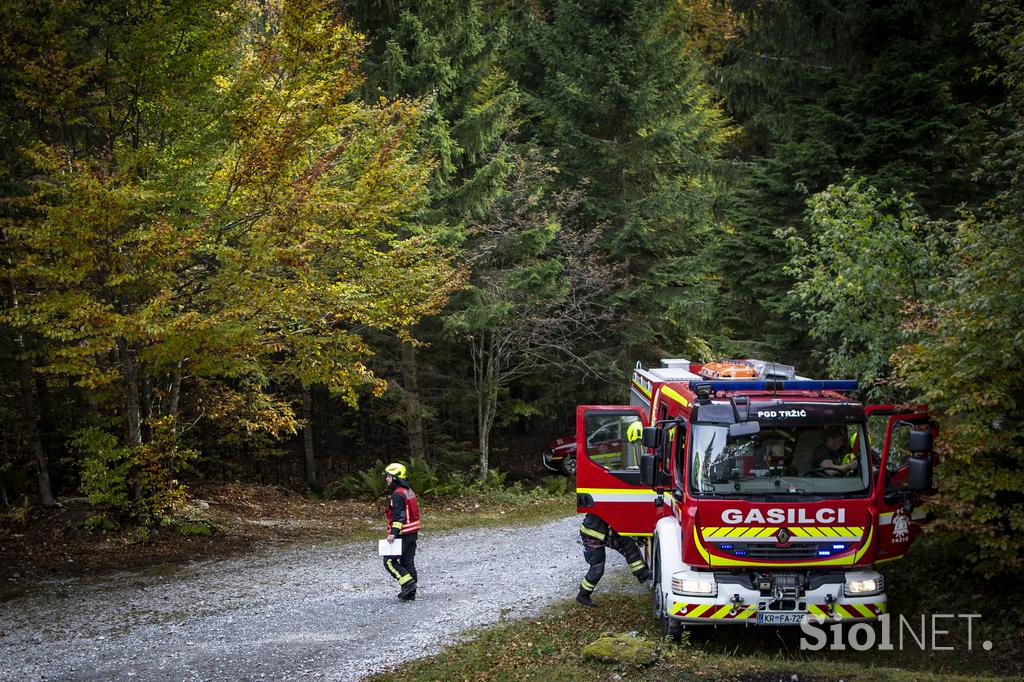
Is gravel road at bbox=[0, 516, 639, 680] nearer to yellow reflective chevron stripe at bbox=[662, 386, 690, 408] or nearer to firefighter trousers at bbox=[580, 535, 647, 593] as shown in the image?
firefighter trousers at bbox=[580, 535, 647, 593]

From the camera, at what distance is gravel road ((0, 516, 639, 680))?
28.3ft

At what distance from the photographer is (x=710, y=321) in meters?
22.4

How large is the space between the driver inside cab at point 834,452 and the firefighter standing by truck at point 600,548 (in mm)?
2199

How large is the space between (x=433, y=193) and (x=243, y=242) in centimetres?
821

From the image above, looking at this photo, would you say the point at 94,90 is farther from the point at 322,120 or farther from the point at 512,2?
the point at 512,2

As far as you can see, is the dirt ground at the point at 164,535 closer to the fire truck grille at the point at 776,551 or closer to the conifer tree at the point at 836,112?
the fire truck grille at the point at 776,551

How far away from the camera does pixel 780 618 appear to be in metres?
8.26

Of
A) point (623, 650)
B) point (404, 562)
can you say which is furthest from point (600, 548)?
point (404, 562)

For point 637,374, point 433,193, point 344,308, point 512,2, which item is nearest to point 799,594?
point 637,374

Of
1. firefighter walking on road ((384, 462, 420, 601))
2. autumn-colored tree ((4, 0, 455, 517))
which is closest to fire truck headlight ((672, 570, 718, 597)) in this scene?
firefighter walking on road ((384, 462, 420, 601))

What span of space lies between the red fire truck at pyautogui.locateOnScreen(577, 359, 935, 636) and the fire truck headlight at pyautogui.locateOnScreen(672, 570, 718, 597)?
12 millimetres

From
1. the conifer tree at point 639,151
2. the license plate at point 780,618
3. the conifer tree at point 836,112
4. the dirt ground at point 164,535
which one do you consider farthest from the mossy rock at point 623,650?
the conifer tree at point 639,151

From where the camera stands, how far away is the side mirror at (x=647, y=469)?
912 cm

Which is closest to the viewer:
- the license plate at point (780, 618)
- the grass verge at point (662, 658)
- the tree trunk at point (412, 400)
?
the grass verge at point (662, 658)
